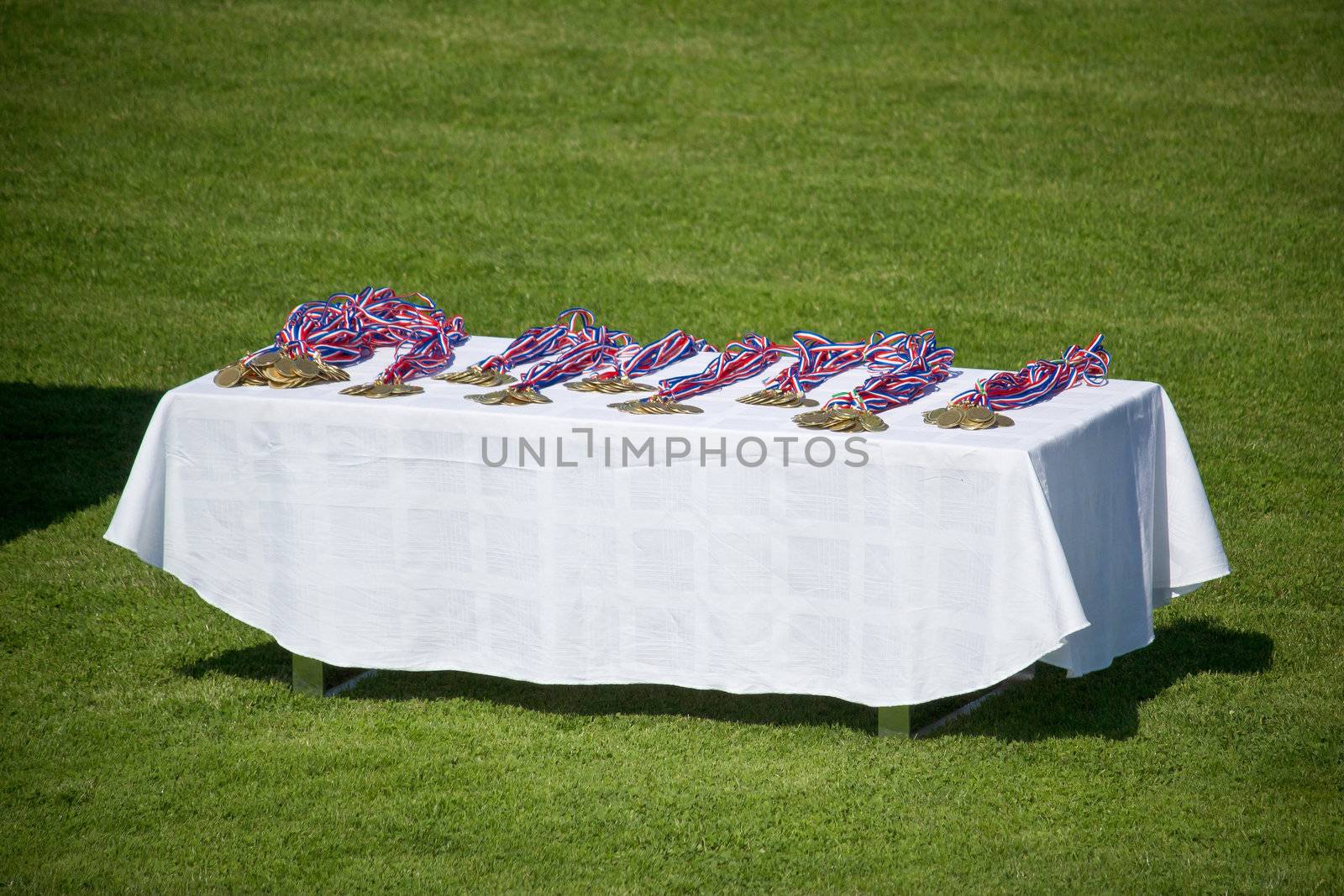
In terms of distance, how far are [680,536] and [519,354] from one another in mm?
1042

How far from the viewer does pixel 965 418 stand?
4.06 meters

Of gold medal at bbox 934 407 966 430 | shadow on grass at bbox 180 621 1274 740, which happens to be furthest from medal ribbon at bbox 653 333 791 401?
shadow on grass at bbox 180 621 1274 740

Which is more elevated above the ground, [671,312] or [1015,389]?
[1015,389]

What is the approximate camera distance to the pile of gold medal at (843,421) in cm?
402

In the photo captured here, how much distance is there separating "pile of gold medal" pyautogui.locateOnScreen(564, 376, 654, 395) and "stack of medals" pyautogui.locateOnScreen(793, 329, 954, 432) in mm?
622

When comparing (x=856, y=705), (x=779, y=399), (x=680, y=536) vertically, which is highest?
(x=779, y=399)

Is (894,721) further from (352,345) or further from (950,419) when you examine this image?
(352,345)

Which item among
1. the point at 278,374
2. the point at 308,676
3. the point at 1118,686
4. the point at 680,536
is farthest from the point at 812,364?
the point at 308,676

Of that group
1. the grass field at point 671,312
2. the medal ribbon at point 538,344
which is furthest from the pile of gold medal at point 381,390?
the grass field at point 671,312

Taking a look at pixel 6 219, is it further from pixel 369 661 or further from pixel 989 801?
pixel 989 801

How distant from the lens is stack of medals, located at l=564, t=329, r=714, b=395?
15.0 feet

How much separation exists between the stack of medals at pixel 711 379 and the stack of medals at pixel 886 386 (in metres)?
0.36

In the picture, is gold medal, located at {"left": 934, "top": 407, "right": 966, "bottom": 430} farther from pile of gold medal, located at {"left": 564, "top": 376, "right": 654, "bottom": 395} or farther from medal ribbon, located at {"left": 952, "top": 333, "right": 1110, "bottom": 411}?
pile of gold medal, located at {"left": 564, "top": 376, "right": 654, "bottom": 395}

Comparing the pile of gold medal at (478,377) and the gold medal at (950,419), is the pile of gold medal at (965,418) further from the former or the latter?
the pile of gold medal at (478,377)
